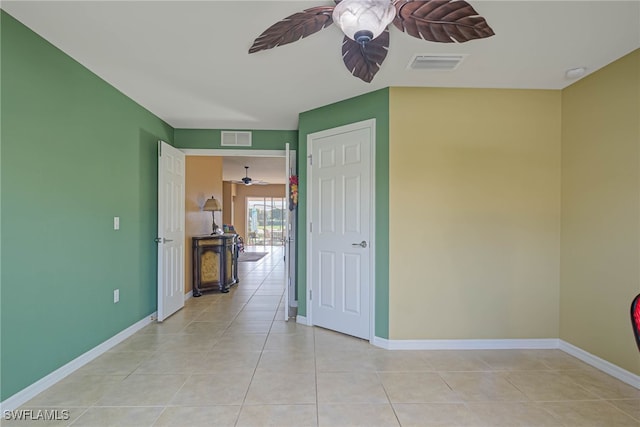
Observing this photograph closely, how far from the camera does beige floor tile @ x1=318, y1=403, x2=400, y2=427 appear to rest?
6.26 feet

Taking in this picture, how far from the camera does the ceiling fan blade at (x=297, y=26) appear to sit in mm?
1505

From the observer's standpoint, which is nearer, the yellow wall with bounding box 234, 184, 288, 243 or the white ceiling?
the white ceiling

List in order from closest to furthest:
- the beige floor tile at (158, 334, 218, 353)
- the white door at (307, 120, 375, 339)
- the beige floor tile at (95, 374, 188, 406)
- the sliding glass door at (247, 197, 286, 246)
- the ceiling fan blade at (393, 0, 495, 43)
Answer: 1. the ceiling fan blade at (393, 0, 495, 43)
2. the beige floor tile at (95, 374, 188, 406)
3. the beige floor tile at (158, 334, 218, 353)
4. the white door at (307, 120, 375, 339)
5. the sliding glass door at (247, 197, 286, 246)

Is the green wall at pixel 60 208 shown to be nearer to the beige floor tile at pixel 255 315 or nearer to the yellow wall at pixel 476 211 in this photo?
the beige floor tile at pixel 255 315

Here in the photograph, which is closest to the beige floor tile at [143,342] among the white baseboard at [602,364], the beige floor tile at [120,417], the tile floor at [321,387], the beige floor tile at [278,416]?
the tile floor at [321,387]

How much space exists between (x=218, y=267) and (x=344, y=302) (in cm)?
266

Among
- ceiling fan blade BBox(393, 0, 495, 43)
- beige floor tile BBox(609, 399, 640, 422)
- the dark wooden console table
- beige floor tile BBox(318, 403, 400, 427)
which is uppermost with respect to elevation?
ceiling fan blade BBox(393, 0, 495, 43)

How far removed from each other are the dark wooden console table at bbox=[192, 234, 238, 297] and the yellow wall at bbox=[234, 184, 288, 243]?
288 inches

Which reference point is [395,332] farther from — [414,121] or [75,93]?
[75,93]

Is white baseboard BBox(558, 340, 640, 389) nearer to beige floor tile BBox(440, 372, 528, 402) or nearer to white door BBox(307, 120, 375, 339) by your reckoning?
beige floor tile BBox(440, 372, 528, 402)

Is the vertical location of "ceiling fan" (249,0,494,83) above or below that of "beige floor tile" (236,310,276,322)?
above

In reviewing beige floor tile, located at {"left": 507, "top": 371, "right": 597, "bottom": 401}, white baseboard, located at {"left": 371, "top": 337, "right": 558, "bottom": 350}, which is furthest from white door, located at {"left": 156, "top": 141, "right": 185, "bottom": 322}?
beige floor tile, located at {"left": 507, "top": 371, "right": 597, "bottom": 401}

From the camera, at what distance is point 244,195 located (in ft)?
41.9

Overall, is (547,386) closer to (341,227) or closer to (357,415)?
(357,415)
